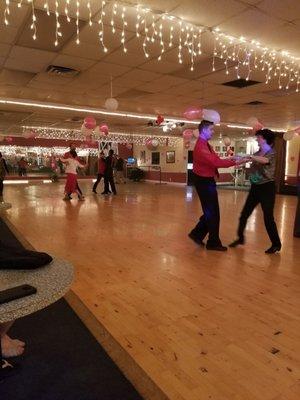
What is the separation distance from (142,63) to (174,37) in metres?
1.15

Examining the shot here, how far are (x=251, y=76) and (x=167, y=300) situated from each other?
503 centimetres

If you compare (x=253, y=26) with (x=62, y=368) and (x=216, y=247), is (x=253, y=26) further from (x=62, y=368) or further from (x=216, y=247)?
(x=62, y=368)

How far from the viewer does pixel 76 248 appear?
430cm

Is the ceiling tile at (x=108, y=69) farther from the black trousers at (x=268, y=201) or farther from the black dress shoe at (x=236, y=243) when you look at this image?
the black dress shoe at (x=236, y=243)

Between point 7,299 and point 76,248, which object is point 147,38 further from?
point 7,299

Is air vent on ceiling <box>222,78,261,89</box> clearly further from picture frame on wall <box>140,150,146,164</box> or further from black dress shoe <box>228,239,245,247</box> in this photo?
picture frame on wall <box>140,150,146,164</box>

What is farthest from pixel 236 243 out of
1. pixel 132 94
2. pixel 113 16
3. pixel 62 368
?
pixel 132 94

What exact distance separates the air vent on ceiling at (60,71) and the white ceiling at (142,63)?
0.13 m

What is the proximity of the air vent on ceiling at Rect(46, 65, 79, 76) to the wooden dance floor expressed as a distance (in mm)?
2839

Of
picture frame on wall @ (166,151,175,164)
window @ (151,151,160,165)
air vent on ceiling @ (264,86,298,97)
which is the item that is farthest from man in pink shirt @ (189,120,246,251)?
window @ (151,151,160,165)

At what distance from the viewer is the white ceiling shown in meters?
3.81

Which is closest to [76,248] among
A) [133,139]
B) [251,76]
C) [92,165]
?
[251,76]

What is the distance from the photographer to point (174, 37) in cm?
452

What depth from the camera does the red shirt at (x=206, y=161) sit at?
12.9 feet
